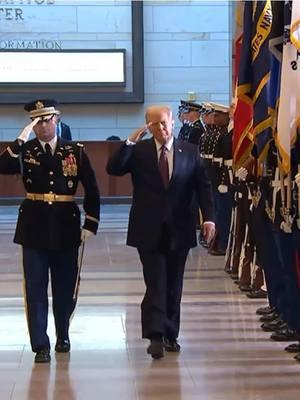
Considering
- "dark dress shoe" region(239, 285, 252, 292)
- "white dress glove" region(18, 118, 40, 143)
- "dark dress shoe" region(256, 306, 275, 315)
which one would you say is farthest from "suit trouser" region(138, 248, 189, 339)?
"dark dress shoe" region(239, 285, 252, 292)

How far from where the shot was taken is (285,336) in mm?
5305

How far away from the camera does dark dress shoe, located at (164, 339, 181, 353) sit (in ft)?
16.7

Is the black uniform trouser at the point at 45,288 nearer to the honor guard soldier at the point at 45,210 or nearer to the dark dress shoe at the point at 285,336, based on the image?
the honor guard soldier at the point at 45,210

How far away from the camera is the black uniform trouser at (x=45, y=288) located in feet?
16.1

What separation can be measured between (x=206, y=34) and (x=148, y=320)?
39.8 ft

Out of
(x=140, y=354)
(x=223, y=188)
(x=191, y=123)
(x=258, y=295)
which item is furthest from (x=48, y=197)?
(x=191, y=123)

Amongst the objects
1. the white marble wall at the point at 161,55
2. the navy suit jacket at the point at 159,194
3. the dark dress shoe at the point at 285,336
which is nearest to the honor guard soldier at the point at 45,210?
the navy suit jacket at the point at 159,194

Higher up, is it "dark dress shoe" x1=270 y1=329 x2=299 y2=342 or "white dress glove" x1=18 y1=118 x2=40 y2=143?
"white dress glove" x1=18 y1=118 x2=40 y2=143

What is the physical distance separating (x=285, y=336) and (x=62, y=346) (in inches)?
54.0

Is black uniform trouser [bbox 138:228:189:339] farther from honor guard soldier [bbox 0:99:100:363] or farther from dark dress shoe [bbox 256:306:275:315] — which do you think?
dark dress shoe [bbox 256:306:275:315]

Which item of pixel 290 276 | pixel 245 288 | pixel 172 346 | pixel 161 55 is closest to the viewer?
pixel 290 276

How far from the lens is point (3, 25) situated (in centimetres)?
1614

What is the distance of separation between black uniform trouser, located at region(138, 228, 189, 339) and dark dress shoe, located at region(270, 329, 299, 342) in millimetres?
682

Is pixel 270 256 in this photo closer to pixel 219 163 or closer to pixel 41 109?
pixel 41 109
